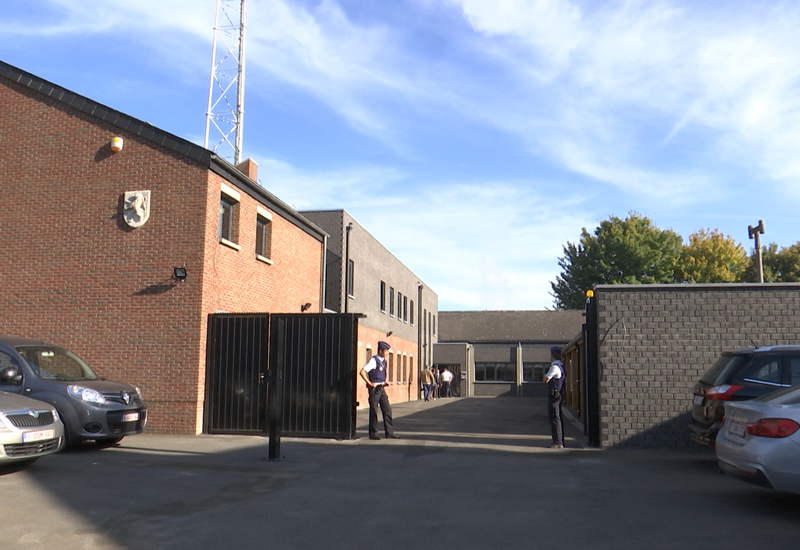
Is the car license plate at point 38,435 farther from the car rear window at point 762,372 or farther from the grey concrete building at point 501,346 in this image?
the grey concrete building at point 501,346

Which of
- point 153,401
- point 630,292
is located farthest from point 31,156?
point 630,292

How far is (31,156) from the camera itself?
1573cm

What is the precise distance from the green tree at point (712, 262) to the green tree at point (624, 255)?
2.69ft

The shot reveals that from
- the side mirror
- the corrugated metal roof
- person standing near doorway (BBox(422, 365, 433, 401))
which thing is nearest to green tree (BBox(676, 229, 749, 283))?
the corrugated metal roof

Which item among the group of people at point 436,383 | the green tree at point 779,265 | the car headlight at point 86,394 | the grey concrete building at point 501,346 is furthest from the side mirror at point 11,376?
the green tree at point 779,265

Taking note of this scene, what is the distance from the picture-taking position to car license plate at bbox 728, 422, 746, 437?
736cm

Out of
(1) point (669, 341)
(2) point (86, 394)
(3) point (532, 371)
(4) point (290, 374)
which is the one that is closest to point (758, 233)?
(1) point (669, 341)

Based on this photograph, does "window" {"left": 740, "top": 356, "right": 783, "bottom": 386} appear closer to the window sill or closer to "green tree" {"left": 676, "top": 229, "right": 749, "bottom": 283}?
the window sill

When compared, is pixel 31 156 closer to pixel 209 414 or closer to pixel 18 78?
pixel 18 78

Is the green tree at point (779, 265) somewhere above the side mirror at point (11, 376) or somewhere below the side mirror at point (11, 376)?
above

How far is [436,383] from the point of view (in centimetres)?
4238

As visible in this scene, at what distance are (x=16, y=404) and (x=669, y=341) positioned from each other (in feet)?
33.6

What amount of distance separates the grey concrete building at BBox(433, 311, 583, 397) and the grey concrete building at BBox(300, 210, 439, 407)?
8.86 ft

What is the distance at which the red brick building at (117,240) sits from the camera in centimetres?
1447
